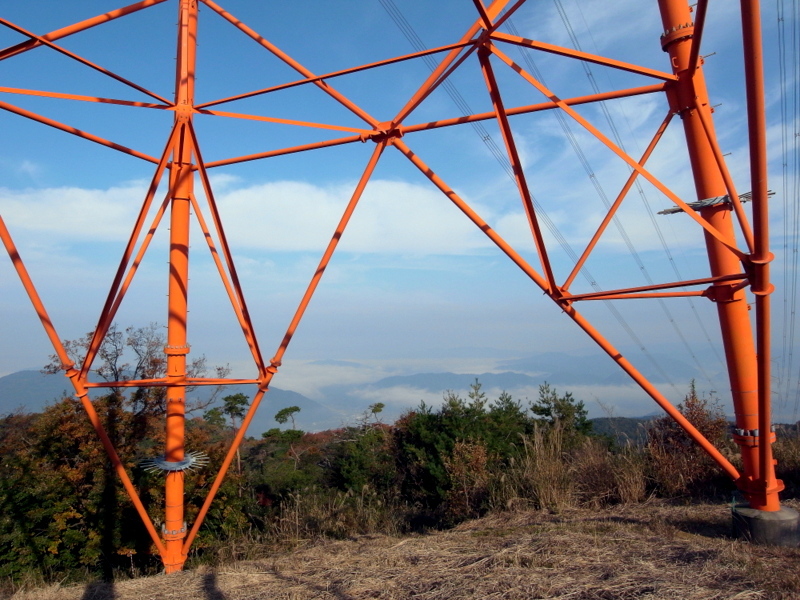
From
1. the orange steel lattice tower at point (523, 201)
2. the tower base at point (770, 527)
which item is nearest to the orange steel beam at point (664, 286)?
the orange steel lattice tower at point (523, 201)

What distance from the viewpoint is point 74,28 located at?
662 cm

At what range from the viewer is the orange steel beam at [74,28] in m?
6.27

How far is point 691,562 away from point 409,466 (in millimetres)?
10658

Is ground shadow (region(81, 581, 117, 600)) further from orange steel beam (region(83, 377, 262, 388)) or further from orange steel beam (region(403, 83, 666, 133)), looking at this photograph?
orange steel beam (region(403, 83, 666, 133))

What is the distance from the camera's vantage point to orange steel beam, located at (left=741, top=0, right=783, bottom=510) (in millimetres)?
3654

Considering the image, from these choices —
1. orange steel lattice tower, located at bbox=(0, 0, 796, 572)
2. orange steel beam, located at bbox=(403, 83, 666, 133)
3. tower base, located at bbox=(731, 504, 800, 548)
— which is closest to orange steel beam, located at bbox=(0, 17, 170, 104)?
orange steel lattice tower, located at bbox=(0, 0, 796, 572)

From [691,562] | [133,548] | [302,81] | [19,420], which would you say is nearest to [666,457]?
[691,562]

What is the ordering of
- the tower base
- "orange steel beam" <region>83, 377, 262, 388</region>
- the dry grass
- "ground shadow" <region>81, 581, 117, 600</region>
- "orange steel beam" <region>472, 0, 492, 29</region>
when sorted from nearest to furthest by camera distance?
the dry grass
"orange steel beam" <region>472, 0, 492, 29</region>
the tower base
"ground shadow" <region>81, 581, 117, 600</region>
"orange steel beam" <region>83, 377, 262, 388</region>

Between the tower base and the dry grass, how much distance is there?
37cm

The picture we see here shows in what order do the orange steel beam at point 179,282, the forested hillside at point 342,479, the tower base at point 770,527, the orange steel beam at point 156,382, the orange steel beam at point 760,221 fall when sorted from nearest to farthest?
the orange steel beam at point 760,221 → the tower base at point 770,527 → the orange steel beam at point 156,382 → the orange steel beam at point 179,282 → the forested hillside at point 342,479

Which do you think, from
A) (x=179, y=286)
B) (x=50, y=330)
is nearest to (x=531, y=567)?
(x=179, y=286)

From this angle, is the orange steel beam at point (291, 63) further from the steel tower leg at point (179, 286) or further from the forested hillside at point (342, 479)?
the forested hillside at point (342, 479)

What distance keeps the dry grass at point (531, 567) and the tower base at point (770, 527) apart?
1.20 ft

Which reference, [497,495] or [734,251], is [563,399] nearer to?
[497,495]
